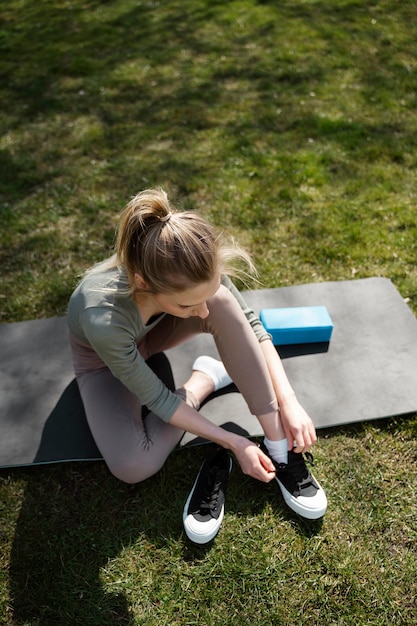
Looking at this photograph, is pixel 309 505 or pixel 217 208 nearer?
pixel 309 505

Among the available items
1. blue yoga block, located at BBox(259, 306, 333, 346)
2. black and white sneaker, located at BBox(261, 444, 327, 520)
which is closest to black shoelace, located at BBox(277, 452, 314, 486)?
black and white sneaker, located at BBox(261, 444, 327, 520)

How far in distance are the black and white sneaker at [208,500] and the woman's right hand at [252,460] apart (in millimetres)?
151

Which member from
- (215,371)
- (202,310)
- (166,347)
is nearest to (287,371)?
(215,371)

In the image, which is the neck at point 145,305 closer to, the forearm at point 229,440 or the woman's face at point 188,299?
the woman's face at point 188,299

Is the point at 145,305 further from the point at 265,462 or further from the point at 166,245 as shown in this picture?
the point at 265,462

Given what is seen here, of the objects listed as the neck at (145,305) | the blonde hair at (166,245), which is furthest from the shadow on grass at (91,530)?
the blonde hair at (166,245)

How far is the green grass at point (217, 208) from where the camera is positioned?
2.02 meters

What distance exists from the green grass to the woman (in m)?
0.18

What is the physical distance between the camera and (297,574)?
6.68 ft

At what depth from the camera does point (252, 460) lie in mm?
2139

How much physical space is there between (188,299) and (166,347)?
69 centimetres

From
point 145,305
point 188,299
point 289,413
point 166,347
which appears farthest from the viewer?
point 166,347

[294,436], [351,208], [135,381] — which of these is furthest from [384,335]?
[135,381]

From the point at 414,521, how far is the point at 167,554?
1.01 m
